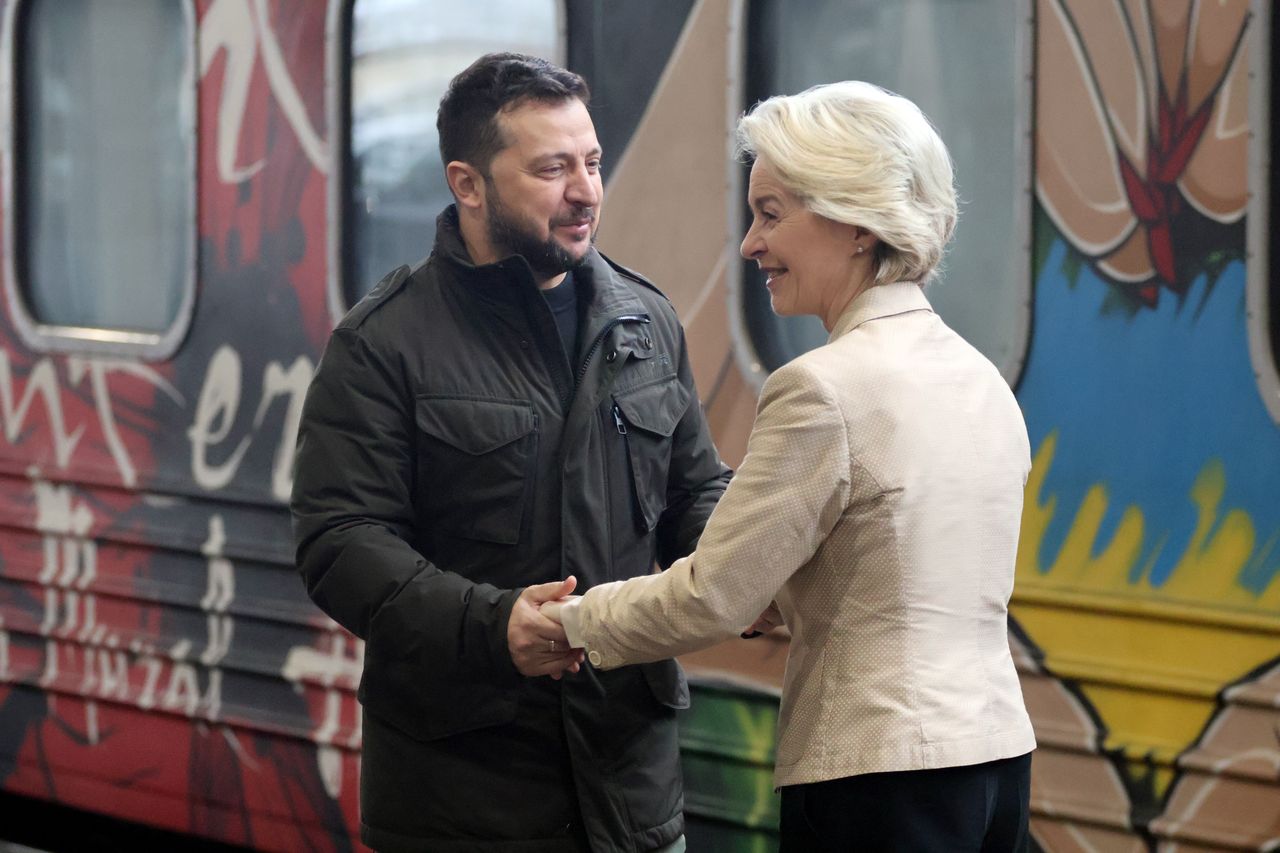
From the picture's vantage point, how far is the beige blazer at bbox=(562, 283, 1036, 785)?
1.82 meters

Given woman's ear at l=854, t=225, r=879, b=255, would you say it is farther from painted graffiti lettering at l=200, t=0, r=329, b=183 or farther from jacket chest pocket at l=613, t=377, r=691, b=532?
painted graffiti lettering at l=200, t=0, r=329, b=183

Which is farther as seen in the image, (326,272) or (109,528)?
(109,528)

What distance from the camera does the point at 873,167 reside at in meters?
1.88

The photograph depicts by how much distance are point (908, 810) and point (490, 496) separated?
73 centimetres

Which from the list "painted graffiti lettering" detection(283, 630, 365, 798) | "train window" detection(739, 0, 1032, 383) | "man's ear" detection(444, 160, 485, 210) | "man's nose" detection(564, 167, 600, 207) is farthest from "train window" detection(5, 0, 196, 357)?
"man's nose" detection(564, 167, 600, 207)

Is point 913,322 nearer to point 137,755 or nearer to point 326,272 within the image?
point 326,272

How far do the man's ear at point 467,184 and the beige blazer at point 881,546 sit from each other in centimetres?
62

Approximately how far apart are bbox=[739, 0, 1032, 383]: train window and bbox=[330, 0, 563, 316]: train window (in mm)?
759

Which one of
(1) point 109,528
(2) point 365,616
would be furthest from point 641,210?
(1) point 109,528

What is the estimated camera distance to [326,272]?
3779mm

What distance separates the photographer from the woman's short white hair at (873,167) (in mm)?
1882

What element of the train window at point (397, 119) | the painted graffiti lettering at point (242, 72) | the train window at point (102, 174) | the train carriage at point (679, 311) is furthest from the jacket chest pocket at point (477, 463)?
the train window at point (102, 174)

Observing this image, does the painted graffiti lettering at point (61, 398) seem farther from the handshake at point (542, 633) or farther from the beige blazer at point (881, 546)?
the beige blazer at point (881, 546)

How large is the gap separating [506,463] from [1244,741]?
4.16 ft
